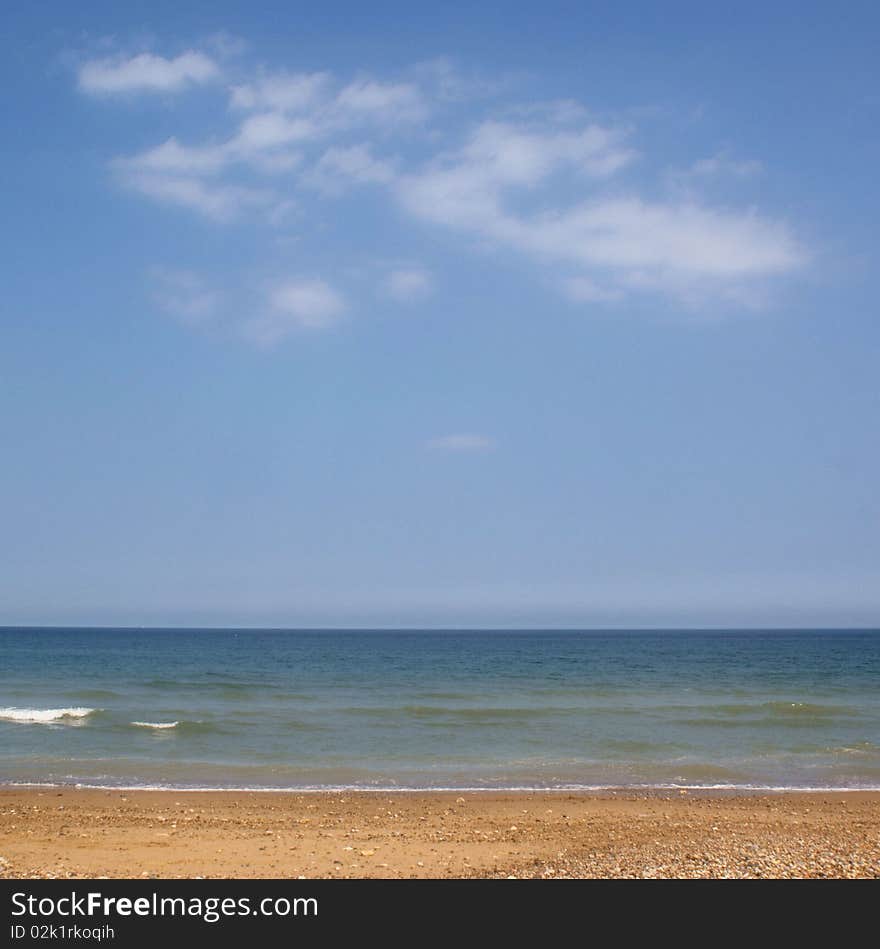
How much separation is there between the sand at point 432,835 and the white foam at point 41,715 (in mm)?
11245

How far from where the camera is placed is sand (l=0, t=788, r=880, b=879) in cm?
946

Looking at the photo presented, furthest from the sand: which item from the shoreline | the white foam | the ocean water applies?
the white foam

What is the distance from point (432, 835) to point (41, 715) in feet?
67.6

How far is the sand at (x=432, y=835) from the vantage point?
9.46 metres

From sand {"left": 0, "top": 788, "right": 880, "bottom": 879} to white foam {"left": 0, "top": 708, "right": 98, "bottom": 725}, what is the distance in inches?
443

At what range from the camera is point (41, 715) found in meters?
27.2
